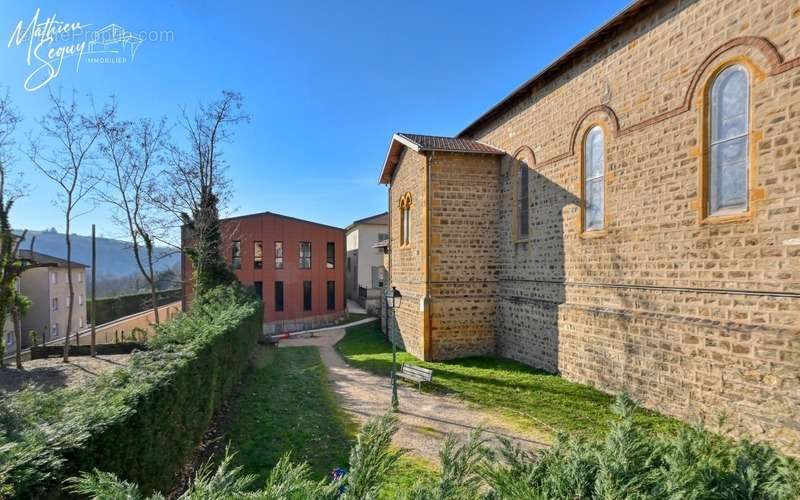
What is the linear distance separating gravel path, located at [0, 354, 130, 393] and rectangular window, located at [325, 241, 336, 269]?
1395 cm

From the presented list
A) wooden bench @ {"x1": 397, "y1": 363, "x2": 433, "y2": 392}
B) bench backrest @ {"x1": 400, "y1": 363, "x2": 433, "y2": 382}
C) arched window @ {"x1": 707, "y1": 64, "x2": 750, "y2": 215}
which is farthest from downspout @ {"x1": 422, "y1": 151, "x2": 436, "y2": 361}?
arched window @ {"x1": 707, "y1": 64, "x2": 750, "y2": 215}

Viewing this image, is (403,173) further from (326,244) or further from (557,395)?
(326,244)

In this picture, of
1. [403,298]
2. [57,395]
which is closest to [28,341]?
[403,298]

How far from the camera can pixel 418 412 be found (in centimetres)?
874

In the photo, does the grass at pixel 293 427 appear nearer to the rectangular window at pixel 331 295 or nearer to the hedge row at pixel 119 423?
the hedge row at pixel 119 423

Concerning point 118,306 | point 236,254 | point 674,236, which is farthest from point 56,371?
point 118,306

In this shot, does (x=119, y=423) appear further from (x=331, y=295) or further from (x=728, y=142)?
(x=331, y=295)

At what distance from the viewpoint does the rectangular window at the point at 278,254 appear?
89.5 ft

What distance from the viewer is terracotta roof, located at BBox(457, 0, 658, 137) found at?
323 inches

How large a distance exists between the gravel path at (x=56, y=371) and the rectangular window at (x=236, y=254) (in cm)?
972

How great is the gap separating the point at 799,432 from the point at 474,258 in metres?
8.71

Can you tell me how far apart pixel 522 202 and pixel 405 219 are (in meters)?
5.02

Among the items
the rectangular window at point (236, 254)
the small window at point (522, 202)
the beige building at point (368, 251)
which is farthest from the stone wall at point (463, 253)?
the beige building at point (368, 251)

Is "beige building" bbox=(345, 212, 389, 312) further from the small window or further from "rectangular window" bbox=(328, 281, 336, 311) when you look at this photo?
the small window
